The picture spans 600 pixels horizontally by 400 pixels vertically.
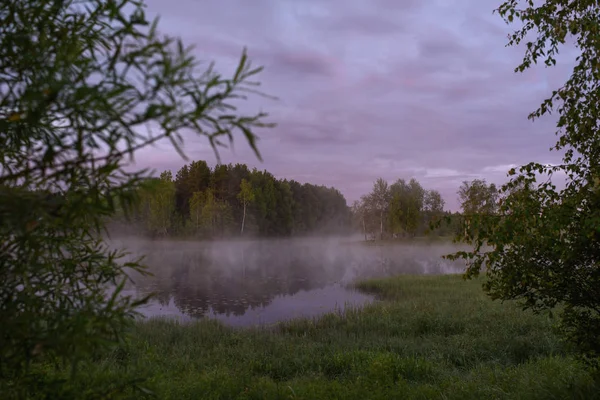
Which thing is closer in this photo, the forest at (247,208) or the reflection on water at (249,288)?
the reflection on water at (249,288)

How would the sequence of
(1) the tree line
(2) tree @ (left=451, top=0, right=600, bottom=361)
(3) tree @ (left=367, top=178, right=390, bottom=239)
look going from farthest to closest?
1. (3) tree @ (left=367, top=178, right=390, bottom=239)
2. (1) the tree line
3. (2) tree @ (left=451, top=0, right=600, bottom=361)

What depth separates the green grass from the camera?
→ 22.2ft

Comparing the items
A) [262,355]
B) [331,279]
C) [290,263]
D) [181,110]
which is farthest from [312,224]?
[181,110]

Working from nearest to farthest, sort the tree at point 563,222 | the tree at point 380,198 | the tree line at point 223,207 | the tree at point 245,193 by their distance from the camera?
1. the tree at point 563,222
2. the tree line at point 223,207
3. the tree at point 245,193
4. the tree at point 380,198

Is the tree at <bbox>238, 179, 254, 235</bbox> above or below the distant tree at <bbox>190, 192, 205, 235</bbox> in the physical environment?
above

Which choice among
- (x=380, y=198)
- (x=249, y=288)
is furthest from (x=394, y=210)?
(x=249, y=288)

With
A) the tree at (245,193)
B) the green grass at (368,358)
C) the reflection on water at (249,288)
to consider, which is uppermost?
the tree at (245,193)

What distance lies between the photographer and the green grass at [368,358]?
267 inches

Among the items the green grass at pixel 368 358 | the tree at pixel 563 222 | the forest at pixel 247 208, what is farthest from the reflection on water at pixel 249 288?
the forest at pixel 247 208

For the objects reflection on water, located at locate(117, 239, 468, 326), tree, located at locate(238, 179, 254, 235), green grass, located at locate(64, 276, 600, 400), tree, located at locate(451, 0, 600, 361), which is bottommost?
reflection on water, located at locate(117, 239, 468, 326)

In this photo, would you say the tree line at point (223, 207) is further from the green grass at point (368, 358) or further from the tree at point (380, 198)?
the green grass at point (368, 358)

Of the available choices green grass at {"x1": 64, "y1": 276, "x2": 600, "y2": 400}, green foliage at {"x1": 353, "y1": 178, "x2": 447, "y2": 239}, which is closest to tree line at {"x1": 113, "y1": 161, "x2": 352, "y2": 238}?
green foliage at {"x1": 353, "y1": 178, "x2": 447, "y2": 239}

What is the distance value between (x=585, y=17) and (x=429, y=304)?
1464 cm

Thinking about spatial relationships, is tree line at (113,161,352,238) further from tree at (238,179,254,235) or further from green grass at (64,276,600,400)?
green grass at (64,276,600,400)
